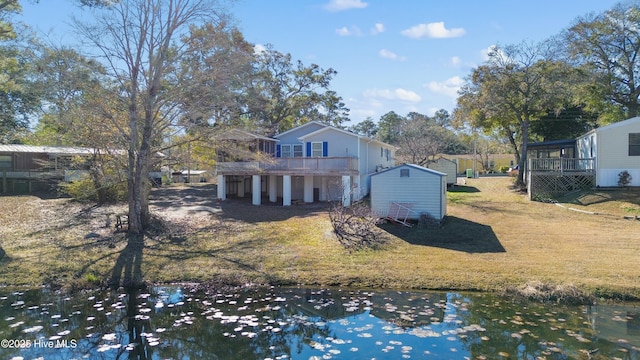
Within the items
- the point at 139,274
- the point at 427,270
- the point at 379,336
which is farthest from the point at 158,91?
the point at 379,336

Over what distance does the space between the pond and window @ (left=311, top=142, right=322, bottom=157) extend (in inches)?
630

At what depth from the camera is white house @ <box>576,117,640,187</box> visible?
24.3 meters

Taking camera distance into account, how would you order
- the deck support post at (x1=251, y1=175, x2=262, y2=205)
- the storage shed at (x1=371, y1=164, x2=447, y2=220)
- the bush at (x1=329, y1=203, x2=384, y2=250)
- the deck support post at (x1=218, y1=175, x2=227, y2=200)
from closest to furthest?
the bush at (x1=329, y1=203, x2=384, y2=250), the storage shed at (x1=371, y1=164, x2=447, y2=220), the deck support post at (x1=251, y1=175, x2=262, y2=205), the deck support post at (x1=218, y1=175, x2=227, y2=200)

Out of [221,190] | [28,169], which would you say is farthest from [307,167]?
[28,169]

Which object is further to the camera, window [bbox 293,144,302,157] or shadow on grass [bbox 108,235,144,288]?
window [bbox 293,144,302,157]

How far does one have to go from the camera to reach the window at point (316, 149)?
26711mm

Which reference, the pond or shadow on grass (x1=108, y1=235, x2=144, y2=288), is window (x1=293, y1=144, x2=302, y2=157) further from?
the pond

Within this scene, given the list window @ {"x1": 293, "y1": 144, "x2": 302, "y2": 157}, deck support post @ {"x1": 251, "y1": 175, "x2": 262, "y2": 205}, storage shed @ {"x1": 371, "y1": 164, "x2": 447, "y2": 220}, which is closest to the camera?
storage shed @ {"x1": 371, "y1": 164, "x2": 447, "y2": 220}

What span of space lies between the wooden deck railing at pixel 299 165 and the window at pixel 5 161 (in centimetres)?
1677

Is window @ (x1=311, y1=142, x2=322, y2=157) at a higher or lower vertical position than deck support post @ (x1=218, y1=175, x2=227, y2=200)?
higher

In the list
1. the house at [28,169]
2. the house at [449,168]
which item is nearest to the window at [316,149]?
the house at [28,169]

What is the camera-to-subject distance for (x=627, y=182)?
24.2 m

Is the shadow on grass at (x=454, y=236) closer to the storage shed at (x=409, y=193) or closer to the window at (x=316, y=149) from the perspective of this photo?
the storage shed at (x=409, y=193)

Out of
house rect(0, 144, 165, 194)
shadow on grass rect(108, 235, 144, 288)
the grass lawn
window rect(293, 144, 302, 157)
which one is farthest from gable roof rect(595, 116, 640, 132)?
house rect(0, 144, 165, 194)
